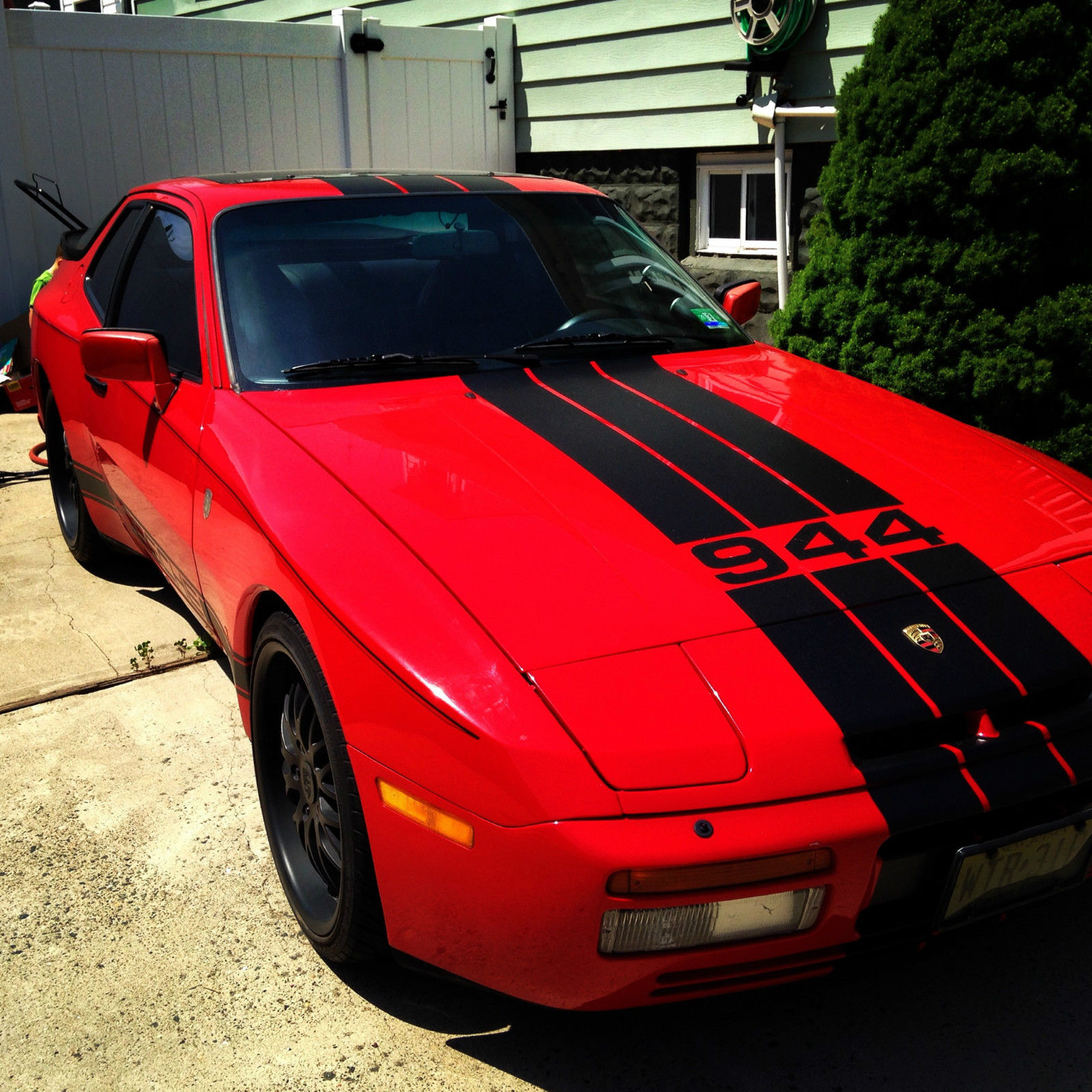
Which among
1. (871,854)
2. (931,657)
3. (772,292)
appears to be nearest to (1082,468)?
(772,292)

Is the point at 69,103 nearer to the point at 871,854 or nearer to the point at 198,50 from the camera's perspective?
the point at 198,50

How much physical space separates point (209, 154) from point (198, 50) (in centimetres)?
67

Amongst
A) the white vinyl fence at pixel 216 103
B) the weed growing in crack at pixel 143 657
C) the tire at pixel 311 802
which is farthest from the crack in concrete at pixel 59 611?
the white vinyl fence at pixel 216 103

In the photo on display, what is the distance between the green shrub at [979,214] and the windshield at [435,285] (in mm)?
1753

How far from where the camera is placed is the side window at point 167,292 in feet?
10.2

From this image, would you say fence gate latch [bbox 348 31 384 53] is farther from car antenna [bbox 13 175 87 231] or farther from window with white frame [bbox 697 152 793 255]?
window with white frame [bbox 697 152 793 255]

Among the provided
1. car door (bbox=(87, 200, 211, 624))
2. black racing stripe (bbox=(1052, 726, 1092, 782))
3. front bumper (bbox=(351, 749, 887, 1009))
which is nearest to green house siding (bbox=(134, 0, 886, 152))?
car door (bbox=(87, 200, 211, 624))

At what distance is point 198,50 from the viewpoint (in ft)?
25.7

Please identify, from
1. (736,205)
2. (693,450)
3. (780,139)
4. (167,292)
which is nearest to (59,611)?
(167,292)

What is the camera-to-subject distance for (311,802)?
2.38 m

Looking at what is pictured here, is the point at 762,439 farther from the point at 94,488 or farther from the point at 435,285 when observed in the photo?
the point at 94,488

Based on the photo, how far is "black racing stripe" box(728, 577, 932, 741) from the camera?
1856 mm

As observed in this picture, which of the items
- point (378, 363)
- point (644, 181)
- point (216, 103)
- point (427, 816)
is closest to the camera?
point (427, 816)

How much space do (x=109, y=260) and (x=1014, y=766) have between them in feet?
11.2
